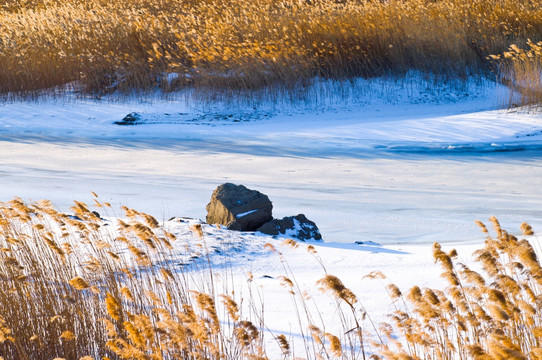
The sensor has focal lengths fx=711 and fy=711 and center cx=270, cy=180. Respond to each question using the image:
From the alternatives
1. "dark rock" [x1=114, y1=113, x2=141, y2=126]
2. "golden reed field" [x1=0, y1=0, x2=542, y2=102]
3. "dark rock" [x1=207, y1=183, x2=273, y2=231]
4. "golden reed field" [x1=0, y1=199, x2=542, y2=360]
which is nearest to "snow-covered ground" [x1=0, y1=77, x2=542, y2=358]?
"dark rock" [x1=114, y1=113, x2=141, y2=126]

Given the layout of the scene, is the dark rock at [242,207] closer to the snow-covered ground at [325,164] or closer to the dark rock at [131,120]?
the snow-covered ground at [325,164]

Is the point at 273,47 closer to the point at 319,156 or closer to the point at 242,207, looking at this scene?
the point at 319,156

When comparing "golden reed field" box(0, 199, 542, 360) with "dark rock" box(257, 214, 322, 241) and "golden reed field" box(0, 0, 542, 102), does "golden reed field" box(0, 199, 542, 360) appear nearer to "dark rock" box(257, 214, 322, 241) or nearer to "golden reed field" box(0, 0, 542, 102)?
"dark rock" box(257, 214, 322, 241)

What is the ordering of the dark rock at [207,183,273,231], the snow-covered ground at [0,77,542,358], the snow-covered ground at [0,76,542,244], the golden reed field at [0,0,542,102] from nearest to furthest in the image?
the snow-covered ground at [0,77,542,358], the dark rock at [207,183,273,231], the snow-covered ground at [0,76,542,244], the golden reed field at [0,0,542,102]

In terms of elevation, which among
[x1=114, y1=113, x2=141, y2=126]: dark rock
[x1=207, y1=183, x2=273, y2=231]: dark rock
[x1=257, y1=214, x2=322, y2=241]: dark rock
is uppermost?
[x1=114, y1=113, x2=141, y2=126]: dark rock

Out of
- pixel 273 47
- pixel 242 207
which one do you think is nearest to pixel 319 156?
pixel 273 47

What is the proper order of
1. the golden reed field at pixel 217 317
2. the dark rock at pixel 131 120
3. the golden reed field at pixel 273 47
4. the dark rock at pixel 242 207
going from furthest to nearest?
1. the golden reed field at pixel 273 47
2. the dark rock at pixel 131 120
3. the dark rock at pixel 242 207
4. the golden reed field at pixel 217 317

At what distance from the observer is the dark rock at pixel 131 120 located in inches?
390

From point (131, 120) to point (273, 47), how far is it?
2.27 metres

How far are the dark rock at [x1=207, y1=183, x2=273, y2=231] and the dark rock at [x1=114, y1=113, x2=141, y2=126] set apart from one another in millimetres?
5410

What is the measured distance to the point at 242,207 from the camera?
4.70 m

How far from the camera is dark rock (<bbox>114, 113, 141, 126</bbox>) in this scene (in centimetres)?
991

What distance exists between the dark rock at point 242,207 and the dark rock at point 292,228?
98 millimetres

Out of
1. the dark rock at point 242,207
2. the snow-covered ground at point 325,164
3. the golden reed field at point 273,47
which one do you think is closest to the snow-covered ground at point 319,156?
the snow-covered ground at point 325,164
